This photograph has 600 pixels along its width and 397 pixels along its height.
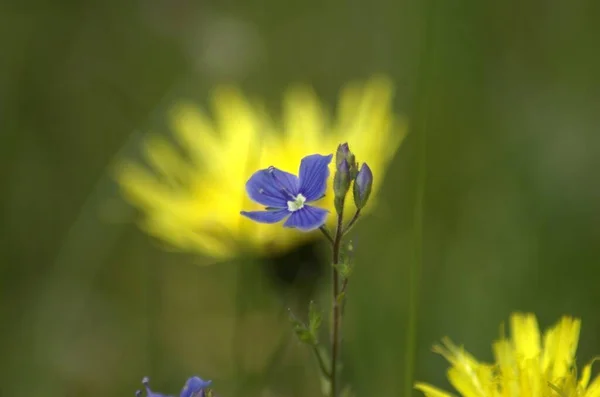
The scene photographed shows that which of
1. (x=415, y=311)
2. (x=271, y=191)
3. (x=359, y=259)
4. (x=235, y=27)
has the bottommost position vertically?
(x=415, y=311)

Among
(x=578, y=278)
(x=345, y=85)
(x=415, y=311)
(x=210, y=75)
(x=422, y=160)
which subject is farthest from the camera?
(x=345, y=85)

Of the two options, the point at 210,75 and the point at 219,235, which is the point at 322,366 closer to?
the point at 219,235

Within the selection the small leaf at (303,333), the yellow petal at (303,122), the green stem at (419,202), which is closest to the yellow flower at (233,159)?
the yellow petal at (303,122)

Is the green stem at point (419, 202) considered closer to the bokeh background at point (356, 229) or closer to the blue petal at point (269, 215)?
the bokeh background at point (356, 229)

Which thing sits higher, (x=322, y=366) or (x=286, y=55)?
(x=286, y=55)

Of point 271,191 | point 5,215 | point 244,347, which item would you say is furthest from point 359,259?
point 271,191

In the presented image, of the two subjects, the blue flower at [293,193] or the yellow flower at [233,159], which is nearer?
the blue flower at [293,193]

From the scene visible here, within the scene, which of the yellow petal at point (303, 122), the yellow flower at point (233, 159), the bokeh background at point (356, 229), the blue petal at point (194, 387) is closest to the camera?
the blue petal at point (194, 387)

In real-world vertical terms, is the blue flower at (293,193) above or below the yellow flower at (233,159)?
below
